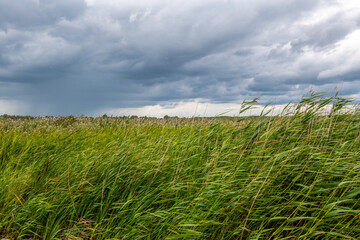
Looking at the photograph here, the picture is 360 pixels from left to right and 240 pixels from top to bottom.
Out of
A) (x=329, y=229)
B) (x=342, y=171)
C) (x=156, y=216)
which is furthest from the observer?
(x=342, y=171)

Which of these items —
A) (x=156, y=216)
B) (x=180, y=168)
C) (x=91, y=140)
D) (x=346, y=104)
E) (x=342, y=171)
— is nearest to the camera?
(x=156, y=216)

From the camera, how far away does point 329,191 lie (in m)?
3.08

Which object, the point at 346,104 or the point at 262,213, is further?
the point at 346,104

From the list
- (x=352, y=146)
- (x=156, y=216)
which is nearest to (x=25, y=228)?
(x=156, y=216)

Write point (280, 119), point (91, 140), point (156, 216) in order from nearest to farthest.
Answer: point (156, 216) → point (280, 119) → point (91, 140)

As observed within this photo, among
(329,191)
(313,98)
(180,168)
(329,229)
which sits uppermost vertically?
(313,98)

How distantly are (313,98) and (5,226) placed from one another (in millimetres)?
5446

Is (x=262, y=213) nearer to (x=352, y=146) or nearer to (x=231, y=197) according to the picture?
(x=231, y=197)

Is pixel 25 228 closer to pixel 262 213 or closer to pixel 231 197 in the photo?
pixel 231 197

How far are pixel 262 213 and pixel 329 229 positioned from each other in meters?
0.74

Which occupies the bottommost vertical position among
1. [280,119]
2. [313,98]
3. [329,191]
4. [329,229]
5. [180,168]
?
[329,229]

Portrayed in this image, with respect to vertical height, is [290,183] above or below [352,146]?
below

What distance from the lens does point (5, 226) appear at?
3.45 meters

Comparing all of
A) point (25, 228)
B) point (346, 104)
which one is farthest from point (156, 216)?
point (346, 104)
